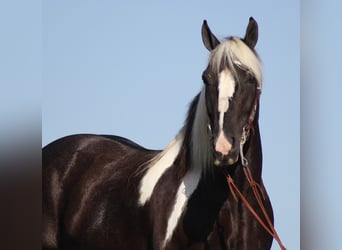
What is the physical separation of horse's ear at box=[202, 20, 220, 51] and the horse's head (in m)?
0.09

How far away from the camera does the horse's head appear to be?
334 cm

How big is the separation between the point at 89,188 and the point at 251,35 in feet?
5.35

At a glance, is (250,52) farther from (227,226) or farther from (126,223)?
(126,223)

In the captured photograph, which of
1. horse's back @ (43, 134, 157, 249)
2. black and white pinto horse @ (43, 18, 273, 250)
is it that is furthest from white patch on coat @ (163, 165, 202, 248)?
horse's back @ (43, 134, 157, 249)

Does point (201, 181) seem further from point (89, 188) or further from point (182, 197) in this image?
point (89, 188)

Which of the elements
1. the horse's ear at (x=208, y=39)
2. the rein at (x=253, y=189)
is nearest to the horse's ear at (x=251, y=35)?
the horse's ear at (x=208, y=39)

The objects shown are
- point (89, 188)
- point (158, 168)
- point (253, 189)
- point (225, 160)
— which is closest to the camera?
point (225, 160)

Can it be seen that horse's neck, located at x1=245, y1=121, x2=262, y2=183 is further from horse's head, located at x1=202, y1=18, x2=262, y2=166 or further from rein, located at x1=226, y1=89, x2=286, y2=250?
horse's head, located at x1=202, y1=18, x2=262, y2=166

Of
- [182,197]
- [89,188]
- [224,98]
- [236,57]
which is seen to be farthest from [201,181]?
[89,188]

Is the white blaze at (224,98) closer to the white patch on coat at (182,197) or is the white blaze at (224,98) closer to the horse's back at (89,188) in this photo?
the white patch on coat at (182,197)

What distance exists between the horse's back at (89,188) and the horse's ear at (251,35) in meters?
1.05

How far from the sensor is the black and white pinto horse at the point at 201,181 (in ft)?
11.3

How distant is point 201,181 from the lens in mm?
3689

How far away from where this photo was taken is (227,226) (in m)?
3.60
